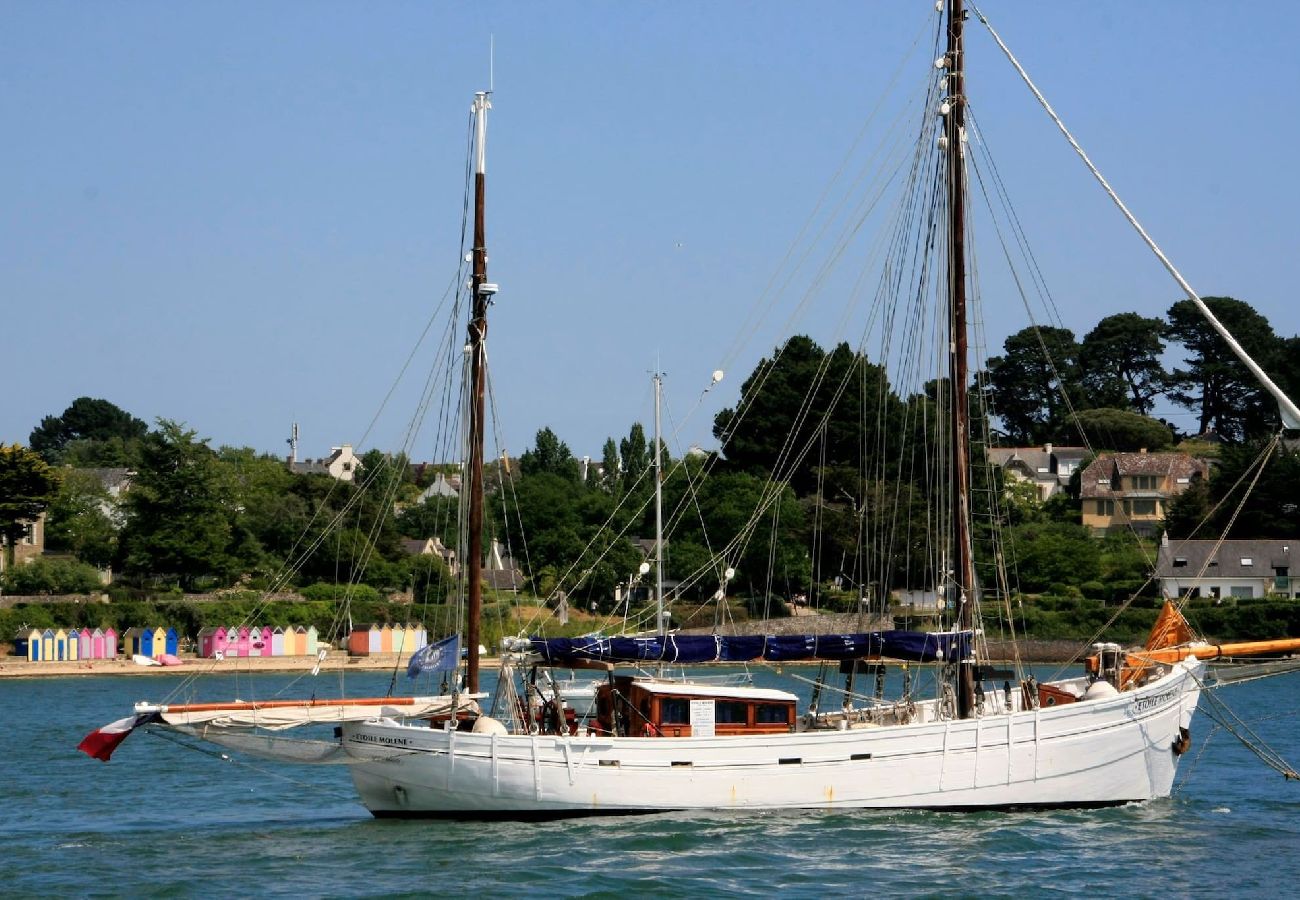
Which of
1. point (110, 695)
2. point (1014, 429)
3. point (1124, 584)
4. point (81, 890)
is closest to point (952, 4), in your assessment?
point (81, 890)

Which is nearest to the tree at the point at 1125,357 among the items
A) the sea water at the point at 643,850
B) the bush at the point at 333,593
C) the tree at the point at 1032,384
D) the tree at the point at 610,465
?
the tree at the point at 1032,384

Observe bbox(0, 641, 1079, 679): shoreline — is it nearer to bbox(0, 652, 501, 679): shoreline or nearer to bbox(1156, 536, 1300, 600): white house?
bbox(0, 652, 501, 679): shoreline

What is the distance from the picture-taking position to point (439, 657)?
38.8m

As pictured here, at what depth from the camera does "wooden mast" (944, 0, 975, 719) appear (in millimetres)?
38469

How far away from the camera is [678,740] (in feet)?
119

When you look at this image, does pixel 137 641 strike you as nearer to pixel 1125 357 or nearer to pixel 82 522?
pixel 82 522

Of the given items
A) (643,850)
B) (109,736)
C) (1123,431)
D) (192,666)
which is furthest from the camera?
(1123,431)

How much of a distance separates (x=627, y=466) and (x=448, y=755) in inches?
4351

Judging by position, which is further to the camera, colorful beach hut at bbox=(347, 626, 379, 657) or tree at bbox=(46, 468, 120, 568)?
tree at bbox=(46, 468, 120, 568)

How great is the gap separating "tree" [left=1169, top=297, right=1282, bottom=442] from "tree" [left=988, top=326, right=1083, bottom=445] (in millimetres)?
11357

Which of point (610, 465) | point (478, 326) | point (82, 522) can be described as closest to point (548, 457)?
point (610, 465)

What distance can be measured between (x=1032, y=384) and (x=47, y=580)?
365 feet

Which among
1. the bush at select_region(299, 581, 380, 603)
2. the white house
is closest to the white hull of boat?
the bush at select_region(299, 581, 380, 603)

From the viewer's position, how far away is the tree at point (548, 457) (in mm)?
166250
